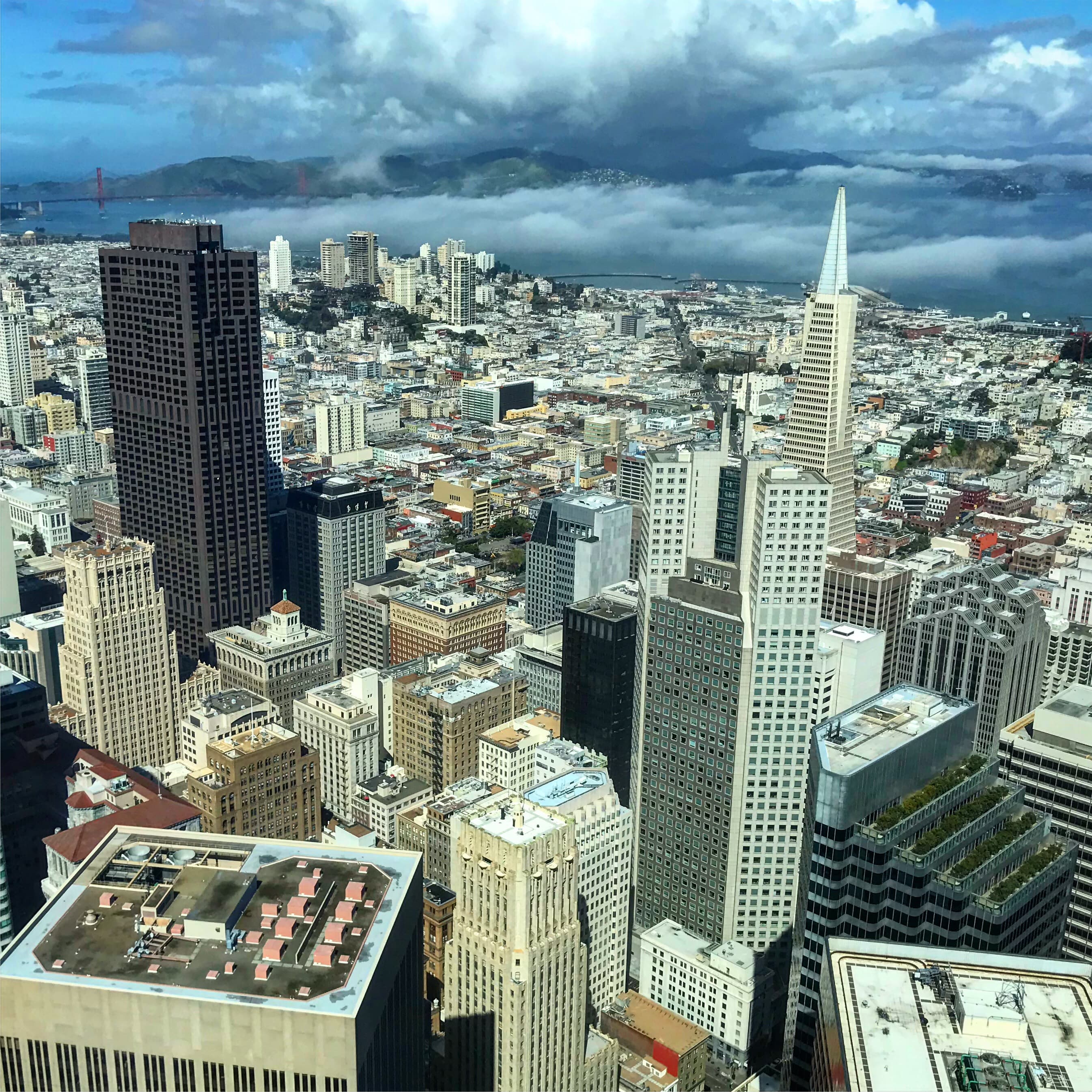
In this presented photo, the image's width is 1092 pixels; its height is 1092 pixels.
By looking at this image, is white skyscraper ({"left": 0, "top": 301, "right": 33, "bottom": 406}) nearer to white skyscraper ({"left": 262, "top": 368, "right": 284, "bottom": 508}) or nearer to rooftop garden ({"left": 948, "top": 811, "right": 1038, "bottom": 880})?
white skyscraper ({"left": 262, "top": 368, "right": 284, "bottom": 508})

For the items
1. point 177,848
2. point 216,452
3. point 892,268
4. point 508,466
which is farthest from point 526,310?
point 177,848

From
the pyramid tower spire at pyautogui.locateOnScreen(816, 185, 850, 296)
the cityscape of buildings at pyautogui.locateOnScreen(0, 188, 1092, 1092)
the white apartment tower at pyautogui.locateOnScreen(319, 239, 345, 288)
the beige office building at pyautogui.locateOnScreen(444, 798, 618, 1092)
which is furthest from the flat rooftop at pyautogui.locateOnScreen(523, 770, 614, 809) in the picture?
the white apartment tower at pyautogui.locateOnScreen(319, 239, 345, 288)

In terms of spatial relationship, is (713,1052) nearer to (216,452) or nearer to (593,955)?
(593,955)

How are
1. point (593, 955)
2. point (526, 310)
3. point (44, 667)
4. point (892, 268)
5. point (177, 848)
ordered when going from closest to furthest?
point (177, 848) → point (593, 955) → point (44, 667) → point (892, 268) → point (526, 310)

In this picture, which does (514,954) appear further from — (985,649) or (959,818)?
(985,649)

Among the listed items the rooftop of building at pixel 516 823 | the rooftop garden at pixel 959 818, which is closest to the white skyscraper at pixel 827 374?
the rooftop garden at pixel 959 818

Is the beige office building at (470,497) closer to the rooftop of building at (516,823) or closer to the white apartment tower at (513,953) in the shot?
the rooftop of building at (516,823)
